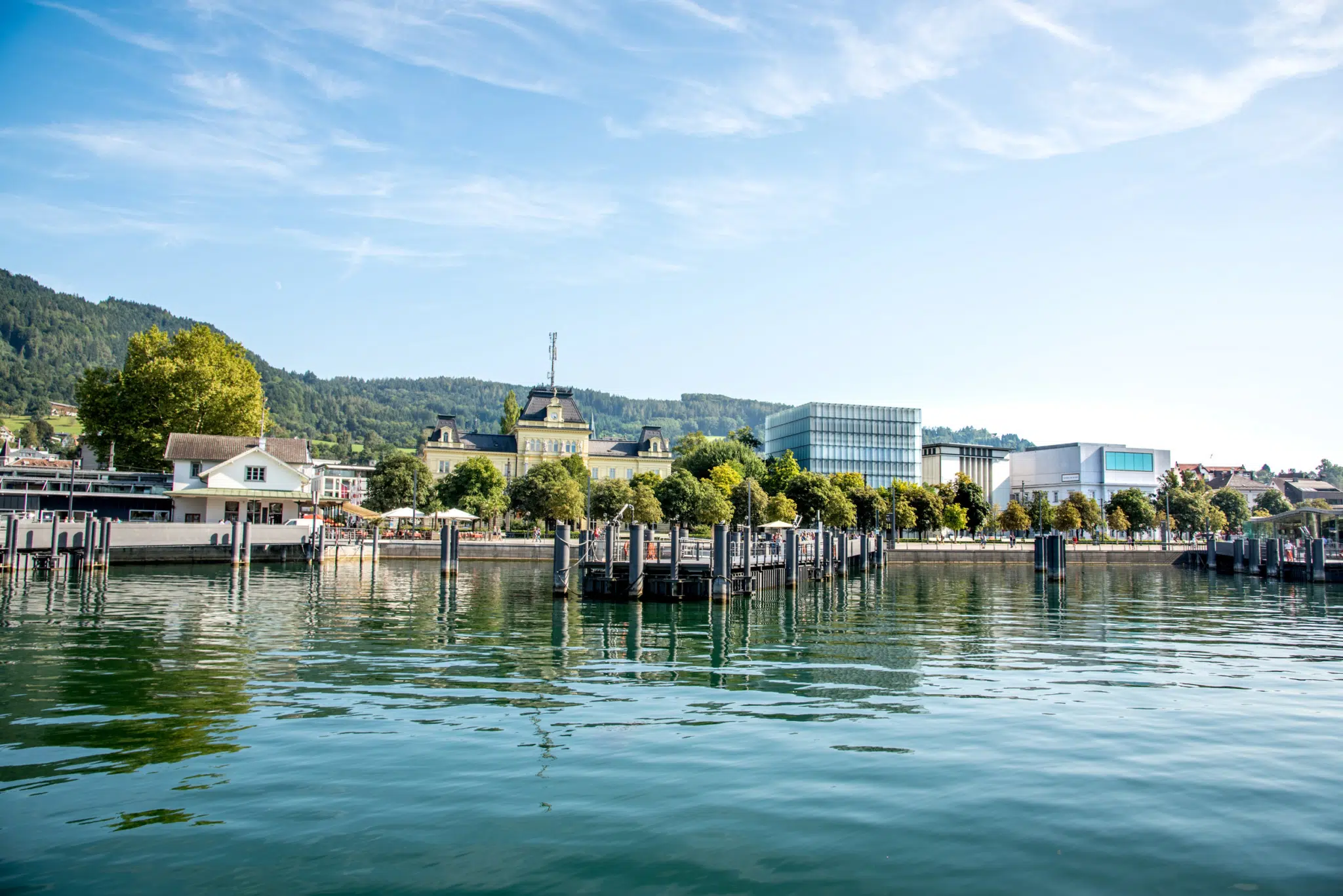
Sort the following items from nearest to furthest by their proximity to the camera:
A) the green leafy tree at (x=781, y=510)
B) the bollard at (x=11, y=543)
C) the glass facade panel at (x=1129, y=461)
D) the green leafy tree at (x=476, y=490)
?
1. the bollard at (x=11, y=543)
2. the green leafy tree at (x=476, y=490)
3. the green leafy tree at (x=781, y=510)
4. the glass facade panel at (x=1129, y=461)

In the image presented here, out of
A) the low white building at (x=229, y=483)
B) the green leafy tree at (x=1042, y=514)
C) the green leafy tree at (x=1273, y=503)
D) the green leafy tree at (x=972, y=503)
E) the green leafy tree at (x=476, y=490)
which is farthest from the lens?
the green leafy tree at (x=1273, y=503)

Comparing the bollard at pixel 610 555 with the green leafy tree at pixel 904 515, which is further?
the green leafy tree at pixel 904 515

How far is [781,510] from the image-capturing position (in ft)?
290

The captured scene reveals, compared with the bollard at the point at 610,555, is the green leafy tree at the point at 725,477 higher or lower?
higher

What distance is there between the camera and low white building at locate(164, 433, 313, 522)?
213ft

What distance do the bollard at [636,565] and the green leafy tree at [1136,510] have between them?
8754 centimetres

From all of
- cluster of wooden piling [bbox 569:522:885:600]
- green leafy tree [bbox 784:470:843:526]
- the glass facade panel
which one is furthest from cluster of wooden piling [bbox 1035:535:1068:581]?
the glass facade panel

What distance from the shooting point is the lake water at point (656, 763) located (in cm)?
799

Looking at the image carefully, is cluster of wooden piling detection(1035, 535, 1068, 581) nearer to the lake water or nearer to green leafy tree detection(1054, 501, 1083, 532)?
the lake water

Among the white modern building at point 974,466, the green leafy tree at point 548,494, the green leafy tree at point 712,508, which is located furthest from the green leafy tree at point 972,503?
the green leafy tree at point 548,494

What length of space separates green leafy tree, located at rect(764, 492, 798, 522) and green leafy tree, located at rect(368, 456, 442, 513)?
30840 millimetres

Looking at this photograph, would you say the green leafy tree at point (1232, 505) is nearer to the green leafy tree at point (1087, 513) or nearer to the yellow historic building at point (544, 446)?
the green leafy tree at point (1087, 513)

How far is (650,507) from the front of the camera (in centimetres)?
8175

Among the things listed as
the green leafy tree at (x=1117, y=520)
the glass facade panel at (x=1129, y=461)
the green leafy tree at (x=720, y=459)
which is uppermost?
the glass facade panel at (x=1129, y=461)
